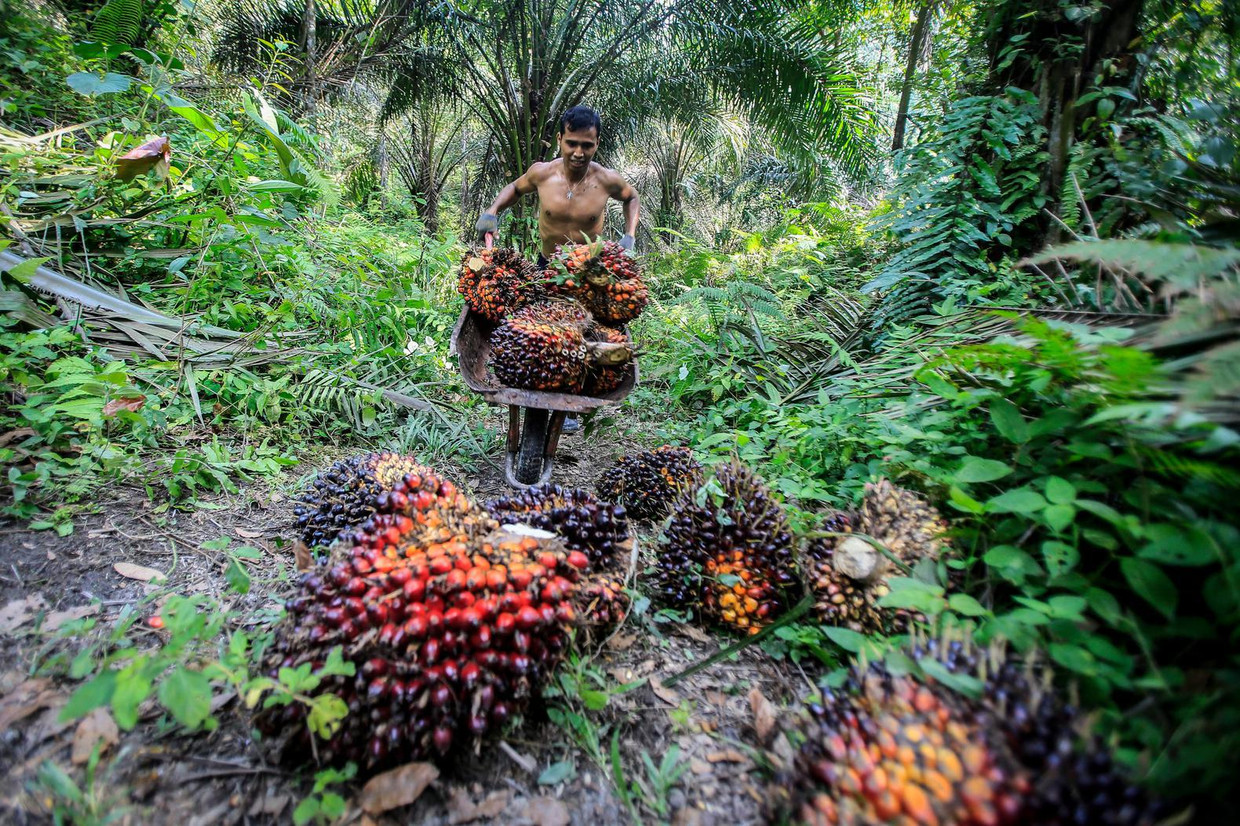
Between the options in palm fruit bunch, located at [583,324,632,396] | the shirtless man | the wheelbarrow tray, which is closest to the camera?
the wheelbarrow tray

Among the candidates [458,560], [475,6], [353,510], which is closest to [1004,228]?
[458,560]

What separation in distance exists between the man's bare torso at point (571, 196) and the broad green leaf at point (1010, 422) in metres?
2.83

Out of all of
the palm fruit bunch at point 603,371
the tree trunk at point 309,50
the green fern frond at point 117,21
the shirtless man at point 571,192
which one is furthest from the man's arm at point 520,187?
the tree trunk at point 309,50

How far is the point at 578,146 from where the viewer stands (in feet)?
10.8

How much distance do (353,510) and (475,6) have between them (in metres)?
7.01

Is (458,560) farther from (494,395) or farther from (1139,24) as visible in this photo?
(1139,24)

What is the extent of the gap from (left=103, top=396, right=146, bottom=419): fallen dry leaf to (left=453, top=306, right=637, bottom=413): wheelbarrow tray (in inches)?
48.7

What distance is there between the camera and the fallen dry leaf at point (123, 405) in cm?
194

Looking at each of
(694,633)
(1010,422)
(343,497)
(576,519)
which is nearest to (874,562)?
(1010,422)

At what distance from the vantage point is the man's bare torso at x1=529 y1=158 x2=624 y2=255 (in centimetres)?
353

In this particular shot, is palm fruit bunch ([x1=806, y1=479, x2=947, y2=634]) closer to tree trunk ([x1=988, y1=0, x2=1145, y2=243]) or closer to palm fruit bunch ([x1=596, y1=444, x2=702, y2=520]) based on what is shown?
palm fruit bunch ([x1=596, y1=444, x2=702, y2=520])

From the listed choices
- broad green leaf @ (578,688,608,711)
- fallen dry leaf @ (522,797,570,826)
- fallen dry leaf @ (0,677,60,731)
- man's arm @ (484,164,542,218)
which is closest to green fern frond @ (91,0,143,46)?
A: man's arm @ (484,164,542,218)

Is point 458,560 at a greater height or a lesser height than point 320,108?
lesser

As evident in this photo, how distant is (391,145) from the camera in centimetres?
1076
